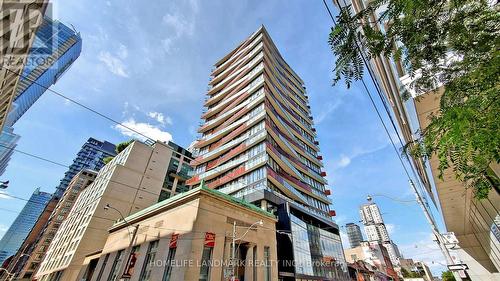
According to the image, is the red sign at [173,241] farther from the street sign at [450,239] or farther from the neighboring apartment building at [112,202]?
the neighboring apartment building at [112,202]

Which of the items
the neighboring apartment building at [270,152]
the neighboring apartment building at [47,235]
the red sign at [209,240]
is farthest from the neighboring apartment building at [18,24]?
the neighboring apartment building at [47,235]

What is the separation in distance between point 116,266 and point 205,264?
1305 cm

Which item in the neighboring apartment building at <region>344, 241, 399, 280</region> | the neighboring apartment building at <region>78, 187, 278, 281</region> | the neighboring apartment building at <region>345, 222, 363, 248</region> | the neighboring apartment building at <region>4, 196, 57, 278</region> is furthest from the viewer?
the neighboring apartment building at <region>345, 222, 363, 248</region>

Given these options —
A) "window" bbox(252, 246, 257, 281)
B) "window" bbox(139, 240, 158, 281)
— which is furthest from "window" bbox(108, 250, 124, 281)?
"window" bbox(252, 246, 257, 281)

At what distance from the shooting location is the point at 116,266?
23234 mm

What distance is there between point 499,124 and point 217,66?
73.6m

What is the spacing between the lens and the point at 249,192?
3522cm

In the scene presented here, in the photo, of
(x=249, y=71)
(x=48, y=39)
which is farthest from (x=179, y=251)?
(x=48, y=39)

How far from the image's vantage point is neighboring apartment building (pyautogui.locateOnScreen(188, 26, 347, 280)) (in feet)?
111

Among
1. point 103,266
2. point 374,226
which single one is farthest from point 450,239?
point 374,226

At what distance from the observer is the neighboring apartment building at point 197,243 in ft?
56.4

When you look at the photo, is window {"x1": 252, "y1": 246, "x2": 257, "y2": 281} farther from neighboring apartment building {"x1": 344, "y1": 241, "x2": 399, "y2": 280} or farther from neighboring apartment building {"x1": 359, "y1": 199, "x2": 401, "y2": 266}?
neighboring apartment building {"x1": 359, "y1": 199, "x2": 401, "y2": 266}

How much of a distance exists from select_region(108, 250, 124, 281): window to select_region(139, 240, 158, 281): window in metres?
5.50

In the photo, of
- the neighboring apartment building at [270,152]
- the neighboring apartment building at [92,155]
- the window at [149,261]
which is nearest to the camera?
the window at [149,261]
